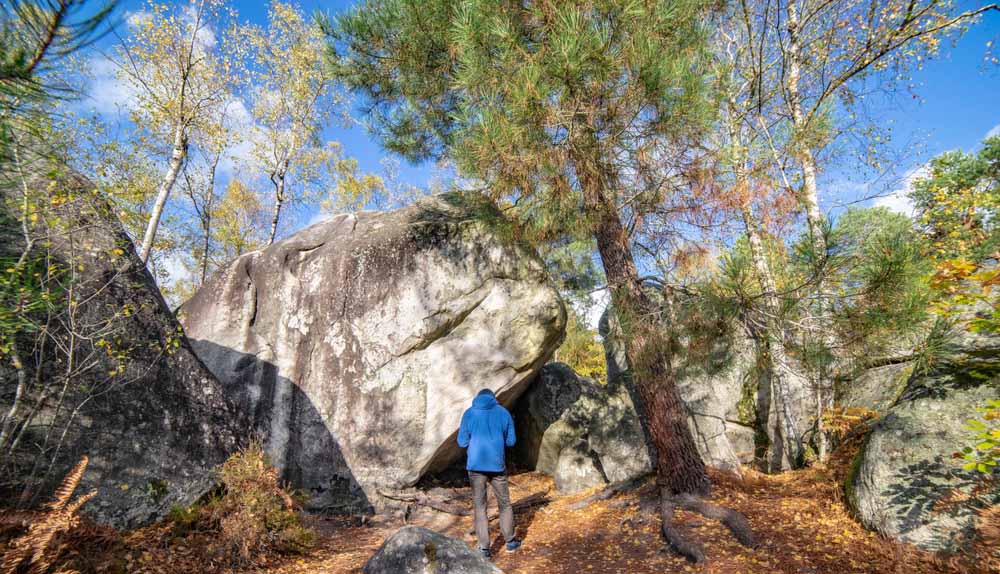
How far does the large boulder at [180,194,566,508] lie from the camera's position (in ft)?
22.8

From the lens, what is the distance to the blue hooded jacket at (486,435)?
4.81 metres

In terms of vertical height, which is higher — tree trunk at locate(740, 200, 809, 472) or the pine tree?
the pine tree

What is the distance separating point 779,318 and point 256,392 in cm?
738

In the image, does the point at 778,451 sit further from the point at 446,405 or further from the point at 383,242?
the point at 383,242

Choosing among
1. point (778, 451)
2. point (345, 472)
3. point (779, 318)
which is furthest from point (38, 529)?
point (778, 451)

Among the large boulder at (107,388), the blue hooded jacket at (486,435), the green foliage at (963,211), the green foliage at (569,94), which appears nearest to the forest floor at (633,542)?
the large boulder at (107,388)

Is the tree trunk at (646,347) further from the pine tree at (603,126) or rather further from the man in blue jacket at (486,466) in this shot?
the man in blue jacket at (486,466)

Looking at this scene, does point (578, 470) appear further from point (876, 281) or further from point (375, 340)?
point (876, 281)

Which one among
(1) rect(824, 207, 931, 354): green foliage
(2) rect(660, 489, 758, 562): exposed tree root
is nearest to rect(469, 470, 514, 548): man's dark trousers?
(2) rect(660, 489, 758, 562): exposed tree root

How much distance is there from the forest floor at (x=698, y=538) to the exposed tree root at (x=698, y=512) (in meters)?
0.07

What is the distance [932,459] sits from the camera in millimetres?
3512

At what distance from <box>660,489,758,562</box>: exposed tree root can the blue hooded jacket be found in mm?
1774

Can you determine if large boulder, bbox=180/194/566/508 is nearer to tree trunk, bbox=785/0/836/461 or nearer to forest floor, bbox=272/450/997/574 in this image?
forest floor, bbox=272/450/997/574

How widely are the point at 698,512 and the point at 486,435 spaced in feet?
7.95
